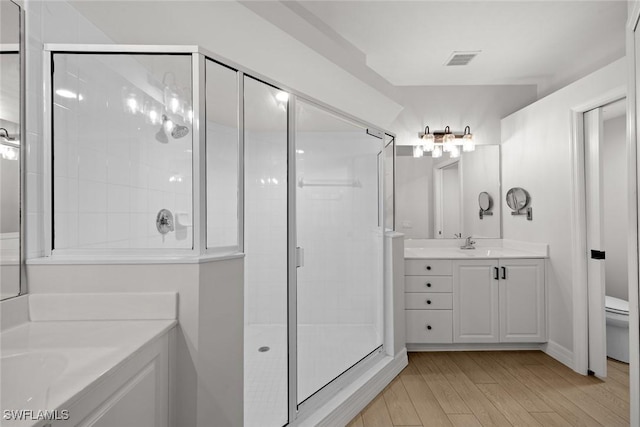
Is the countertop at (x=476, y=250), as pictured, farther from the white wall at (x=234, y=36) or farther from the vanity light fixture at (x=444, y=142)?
the white wall at (x=234, y=36)

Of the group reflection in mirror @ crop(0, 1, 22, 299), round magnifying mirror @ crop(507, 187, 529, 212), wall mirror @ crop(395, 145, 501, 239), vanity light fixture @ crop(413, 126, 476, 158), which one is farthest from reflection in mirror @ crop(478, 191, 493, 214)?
reflection in mirror @ crop(0, 1, 22, 299)

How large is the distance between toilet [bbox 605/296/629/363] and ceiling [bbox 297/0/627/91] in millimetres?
2009

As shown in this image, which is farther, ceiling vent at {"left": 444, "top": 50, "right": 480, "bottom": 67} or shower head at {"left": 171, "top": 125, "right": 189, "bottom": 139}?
ceiling vent at {"left": 444, "top": 50, "right": 480, "bottom": 67}

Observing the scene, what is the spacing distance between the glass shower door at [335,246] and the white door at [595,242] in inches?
61.0

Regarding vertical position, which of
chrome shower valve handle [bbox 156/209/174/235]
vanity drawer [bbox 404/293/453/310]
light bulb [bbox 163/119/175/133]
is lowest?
vanity drawer [bbox 404/293/453/310]

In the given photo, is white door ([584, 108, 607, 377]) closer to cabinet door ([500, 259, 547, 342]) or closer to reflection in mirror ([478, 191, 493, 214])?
cabinet door ([500, 259, 547, 342])

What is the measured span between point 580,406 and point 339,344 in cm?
155

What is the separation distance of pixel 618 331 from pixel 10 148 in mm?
3907

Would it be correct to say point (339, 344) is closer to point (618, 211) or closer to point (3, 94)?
point (3, 94)

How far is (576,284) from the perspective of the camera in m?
2.39

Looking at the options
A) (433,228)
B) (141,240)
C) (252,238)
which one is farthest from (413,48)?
(141,240)

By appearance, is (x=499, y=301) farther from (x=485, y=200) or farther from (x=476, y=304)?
(x=485, y=200)

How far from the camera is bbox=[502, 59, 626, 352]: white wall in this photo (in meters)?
2.41

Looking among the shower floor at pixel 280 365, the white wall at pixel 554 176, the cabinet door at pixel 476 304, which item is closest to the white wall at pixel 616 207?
the white wall at pixel 554 176
